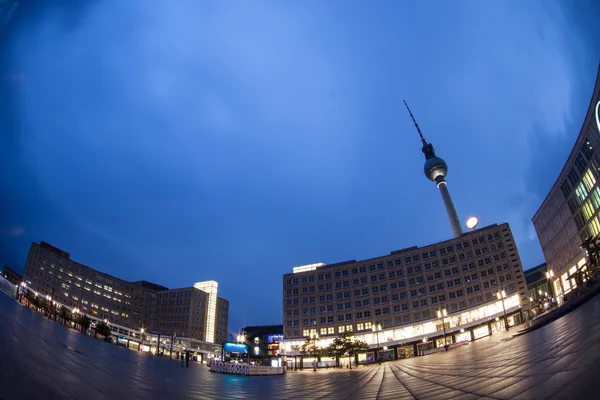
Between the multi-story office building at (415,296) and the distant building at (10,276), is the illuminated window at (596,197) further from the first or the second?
the distant building at (10,276)

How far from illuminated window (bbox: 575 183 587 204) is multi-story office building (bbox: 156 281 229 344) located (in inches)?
5367

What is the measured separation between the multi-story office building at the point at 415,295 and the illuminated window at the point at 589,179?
83.4 feet

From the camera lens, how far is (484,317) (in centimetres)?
7400

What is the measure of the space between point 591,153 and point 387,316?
57976 millimetres

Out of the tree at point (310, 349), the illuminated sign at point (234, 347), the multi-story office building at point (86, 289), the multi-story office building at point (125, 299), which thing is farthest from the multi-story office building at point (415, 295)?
the multi-story office building at point (86, 289)

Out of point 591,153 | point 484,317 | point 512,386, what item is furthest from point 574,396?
point 484,317

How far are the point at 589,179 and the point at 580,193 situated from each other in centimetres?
537

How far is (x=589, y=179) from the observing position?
55656 millimetres

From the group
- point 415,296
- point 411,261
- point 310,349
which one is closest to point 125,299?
point 310,349

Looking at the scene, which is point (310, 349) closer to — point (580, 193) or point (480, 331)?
point (480, 331)

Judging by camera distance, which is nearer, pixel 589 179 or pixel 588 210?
pixel 589 179

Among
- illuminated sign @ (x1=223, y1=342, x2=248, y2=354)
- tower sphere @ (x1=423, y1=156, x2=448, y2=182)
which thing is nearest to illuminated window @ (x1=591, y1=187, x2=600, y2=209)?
illuminated sign @ (x1=223, y1=342, x2=248, y2=354)

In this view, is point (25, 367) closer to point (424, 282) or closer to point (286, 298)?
point (424, 282)

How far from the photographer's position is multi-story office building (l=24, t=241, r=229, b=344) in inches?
4609
